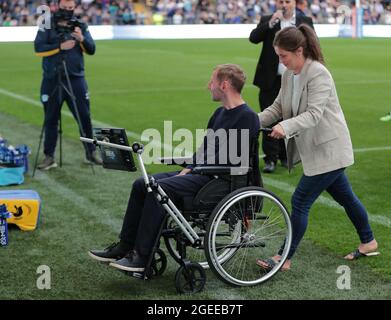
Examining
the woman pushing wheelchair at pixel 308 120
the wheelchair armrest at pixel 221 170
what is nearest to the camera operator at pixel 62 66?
the woman pushing wheelchair at pixel 308 120

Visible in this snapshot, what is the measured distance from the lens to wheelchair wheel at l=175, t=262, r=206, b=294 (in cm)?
482

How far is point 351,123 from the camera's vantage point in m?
12.5

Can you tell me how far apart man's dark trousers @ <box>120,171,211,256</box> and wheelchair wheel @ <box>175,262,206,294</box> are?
0.25 m

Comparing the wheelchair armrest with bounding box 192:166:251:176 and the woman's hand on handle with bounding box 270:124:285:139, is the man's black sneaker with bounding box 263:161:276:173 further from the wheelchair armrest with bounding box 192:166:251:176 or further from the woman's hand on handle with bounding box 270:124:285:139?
the woman's hand on handle with bounding box 270:124:285:139

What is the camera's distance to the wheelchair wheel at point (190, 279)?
4824 mm

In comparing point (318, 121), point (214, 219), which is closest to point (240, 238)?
point (214, 219)

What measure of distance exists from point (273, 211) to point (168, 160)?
111cm

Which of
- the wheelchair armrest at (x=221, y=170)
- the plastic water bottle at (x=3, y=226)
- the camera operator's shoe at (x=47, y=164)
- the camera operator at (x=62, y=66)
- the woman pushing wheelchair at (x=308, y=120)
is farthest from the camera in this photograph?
the camera operator's shoe at (x=47, y=164)

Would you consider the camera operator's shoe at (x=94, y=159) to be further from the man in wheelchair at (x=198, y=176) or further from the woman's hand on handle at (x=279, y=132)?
the woman's hand on handle at (x=279, y=132)

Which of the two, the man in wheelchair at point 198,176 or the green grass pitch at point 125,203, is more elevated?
the man in wheelchair at point 198,176

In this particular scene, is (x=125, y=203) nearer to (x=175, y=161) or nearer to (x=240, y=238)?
(x=175, y=161)

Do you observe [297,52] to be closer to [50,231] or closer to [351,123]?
[50,231]

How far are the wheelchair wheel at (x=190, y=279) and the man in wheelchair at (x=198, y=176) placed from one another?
23 cm

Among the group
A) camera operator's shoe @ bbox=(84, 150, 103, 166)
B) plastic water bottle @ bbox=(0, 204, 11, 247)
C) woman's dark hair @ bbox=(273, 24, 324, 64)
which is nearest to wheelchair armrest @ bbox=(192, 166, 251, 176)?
woman's dark hair @ bbox=(273, 24, 324, 64)
